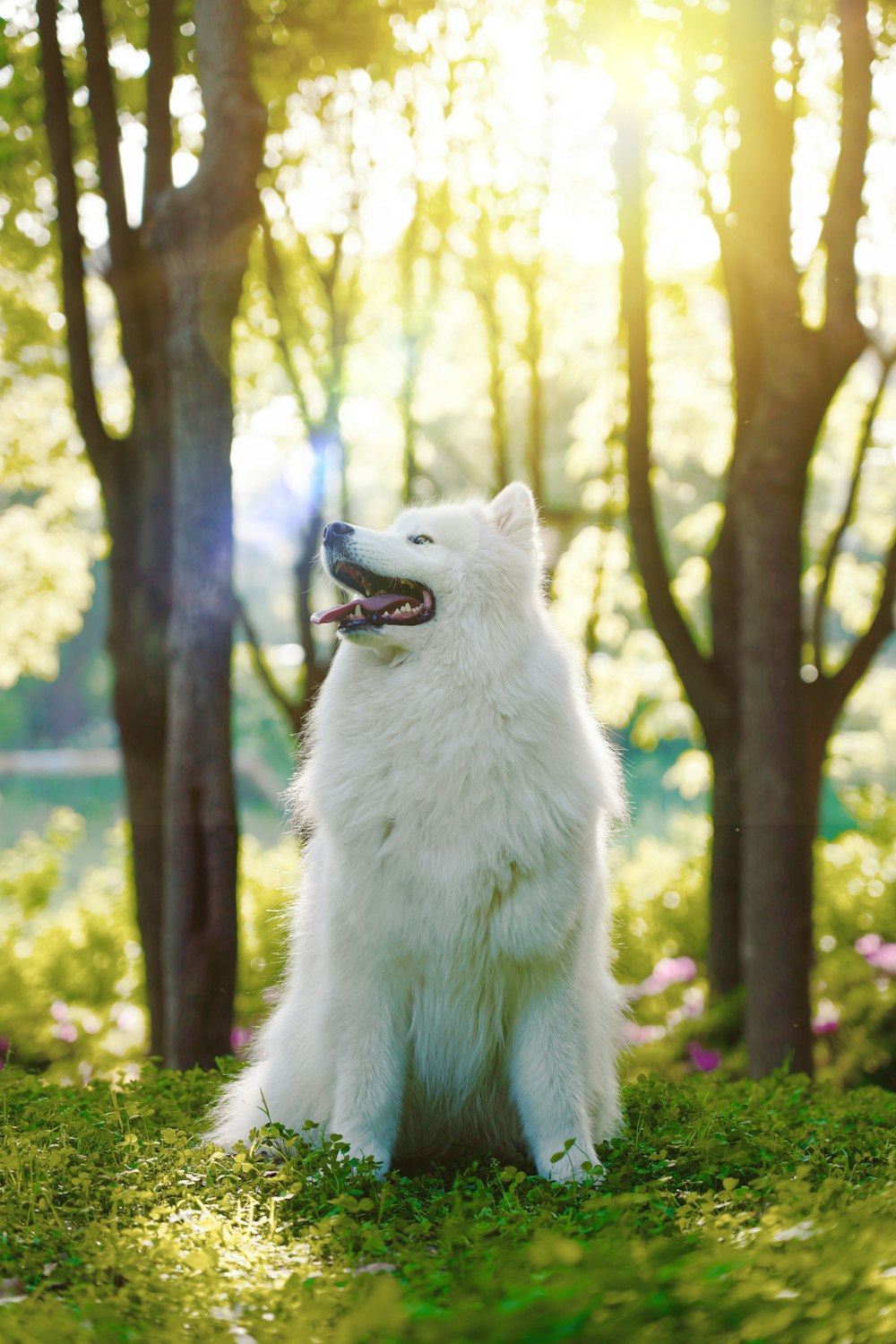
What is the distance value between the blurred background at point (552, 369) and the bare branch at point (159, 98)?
0.02m

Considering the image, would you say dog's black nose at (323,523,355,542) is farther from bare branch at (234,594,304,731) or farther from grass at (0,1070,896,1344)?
bare branch at (234,594,304,731)

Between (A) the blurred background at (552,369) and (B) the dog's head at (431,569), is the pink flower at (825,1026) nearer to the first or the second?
(A) the blurred background at (552,369)

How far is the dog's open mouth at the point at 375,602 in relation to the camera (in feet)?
12.0

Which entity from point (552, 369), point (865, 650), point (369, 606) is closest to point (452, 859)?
point (369, 606)

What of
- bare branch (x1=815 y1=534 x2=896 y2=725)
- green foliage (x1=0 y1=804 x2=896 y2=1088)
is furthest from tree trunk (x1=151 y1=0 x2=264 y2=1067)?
bare branch (x1=815 y1=534 x2=896 y2=725)

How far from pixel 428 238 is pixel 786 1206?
9688 mm

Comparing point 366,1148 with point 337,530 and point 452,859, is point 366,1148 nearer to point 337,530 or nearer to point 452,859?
point 452,859

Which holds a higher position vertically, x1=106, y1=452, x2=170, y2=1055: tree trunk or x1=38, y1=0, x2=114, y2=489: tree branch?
x1=38, y1=0, x2=114, y2=489: tree branch

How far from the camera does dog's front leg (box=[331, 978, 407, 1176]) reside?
3.61 meters

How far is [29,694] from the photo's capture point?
43.7m

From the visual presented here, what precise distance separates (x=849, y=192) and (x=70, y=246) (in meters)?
4.19

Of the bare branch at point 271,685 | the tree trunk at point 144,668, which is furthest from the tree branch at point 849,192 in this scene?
the bare branch at point 271,685

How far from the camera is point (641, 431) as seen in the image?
6.39m

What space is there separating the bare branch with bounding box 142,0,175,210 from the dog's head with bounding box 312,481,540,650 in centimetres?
348
